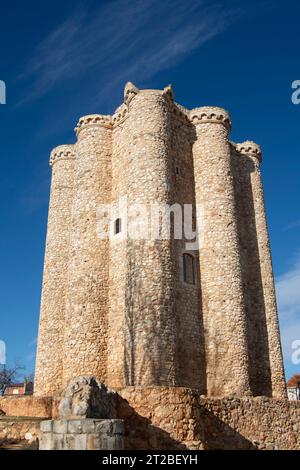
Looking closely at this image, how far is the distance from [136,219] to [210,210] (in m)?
4.17

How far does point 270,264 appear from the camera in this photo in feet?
73.7

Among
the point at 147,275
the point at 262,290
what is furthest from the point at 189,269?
the point at 262,290

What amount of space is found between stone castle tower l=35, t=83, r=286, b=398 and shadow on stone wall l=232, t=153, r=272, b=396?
54mm

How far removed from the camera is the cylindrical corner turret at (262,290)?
20531 millimetres

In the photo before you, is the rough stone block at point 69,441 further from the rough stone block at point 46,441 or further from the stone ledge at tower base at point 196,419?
the stone ledge at tower base at point 196,419

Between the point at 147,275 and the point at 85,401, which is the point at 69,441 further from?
the point at 147,275

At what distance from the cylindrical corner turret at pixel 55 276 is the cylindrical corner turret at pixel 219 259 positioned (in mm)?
6884

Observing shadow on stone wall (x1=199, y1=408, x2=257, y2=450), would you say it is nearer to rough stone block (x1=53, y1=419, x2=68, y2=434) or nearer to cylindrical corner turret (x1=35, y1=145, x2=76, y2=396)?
rough stone block (x1=53, y1=419, x2=68, y2=434)

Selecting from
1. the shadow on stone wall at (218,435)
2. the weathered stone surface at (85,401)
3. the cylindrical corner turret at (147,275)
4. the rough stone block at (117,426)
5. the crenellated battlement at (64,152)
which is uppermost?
the crenellated battlement at (64,152)

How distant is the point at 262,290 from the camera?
21859 millimetres

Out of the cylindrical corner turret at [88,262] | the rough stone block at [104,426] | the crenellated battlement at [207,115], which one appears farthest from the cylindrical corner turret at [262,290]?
the rough stone block at [104,426]

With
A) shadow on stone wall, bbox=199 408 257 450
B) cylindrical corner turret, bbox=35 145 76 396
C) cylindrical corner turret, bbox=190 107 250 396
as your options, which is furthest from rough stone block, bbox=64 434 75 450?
cylindrical corner turret, bbox=35 145 76 396

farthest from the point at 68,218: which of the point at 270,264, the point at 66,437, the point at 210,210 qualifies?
the point at 66,437
